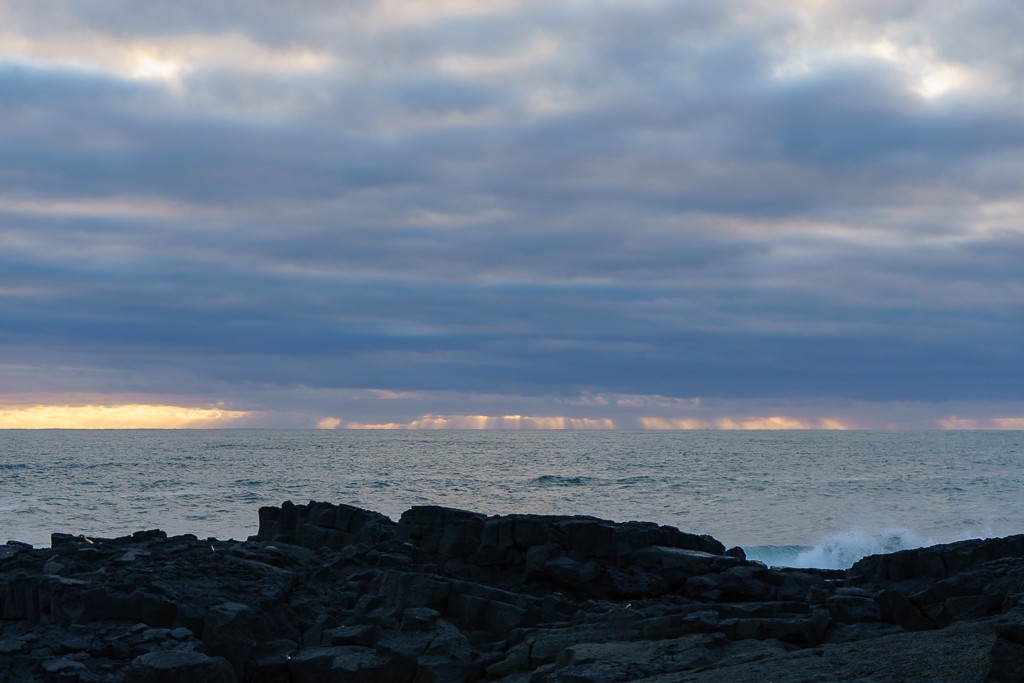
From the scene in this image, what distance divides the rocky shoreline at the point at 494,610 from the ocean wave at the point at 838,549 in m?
22.8

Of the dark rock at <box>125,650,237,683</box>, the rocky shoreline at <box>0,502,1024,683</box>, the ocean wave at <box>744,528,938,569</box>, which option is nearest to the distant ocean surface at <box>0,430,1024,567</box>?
the ocean wave at <box>744,528,938,569</box>

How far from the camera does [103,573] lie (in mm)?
21094

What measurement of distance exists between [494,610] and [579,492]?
61.9 m

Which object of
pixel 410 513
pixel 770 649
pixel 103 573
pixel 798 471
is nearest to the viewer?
pixel 770 649

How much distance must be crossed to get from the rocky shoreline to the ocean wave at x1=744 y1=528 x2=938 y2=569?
2276cm

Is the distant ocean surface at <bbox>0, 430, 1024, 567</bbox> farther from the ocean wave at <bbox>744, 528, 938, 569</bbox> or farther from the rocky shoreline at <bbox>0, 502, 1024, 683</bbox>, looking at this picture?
the rocky shoreline at <bbox>0, 502, 1024, 683</bbox>

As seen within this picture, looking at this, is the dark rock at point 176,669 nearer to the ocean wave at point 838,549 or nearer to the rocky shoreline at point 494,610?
the rocky shoreline at point 494,610

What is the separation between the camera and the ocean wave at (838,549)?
50188mm

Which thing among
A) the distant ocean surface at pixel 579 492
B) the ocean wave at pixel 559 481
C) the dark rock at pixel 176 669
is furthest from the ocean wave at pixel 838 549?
the dark rock at pixel 176 669

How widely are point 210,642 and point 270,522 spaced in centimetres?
1297

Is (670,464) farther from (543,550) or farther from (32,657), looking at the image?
(32,657)

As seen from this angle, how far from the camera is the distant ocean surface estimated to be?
59125mm

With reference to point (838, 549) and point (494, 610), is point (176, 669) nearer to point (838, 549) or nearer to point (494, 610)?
point (494, 610)

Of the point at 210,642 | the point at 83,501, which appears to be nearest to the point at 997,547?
the point at 210,642
